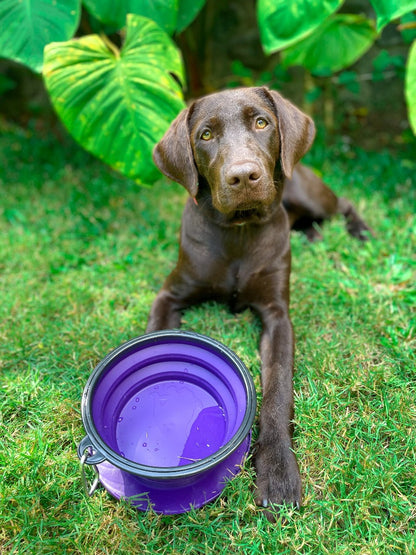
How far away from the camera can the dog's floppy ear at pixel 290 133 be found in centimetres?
209

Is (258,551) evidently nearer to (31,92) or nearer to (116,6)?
(116,6)

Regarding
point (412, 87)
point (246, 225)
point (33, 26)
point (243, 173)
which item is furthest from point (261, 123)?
point (33, 26)

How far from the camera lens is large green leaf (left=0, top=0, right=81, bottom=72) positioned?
2.78 metres

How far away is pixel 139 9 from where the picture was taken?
291cm

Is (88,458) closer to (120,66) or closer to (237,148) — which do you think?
(237,148)

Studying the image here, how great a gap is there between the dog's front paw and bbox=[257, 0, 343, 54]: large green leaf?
86.7 inches

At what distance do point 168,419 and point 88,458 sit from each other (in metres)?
0.42

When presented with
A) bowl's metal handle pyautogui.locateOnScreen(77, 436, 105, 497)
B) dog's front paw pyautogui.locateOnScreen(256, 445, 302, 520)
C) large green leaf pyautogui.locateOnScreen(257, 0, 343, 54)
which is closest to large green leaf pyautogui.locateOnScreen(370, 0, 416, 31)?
large green leaf pyautogui.locateOnScreen(257, 0, 343, 54)

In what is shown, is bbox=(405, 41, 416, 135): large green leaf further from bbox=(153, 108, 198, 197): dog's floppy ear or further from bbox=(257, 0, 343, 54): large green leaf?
bbox=(153, 108, 198, 197): dog's floppy ear

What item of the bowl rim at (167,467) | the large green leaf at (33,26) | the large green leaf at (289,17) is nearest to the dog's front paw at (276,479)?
the bowl rim at (167,467)

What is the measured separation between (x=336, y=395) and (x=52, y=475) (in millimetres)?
1145

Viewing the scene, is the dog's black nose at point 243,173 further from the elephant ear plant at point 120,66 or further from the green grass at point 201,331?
the elephant ear plant at point 120,66

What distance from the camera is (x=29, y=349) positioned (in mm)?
2348

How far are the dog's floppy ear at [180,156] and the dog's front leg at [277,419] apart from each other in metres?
0.74
